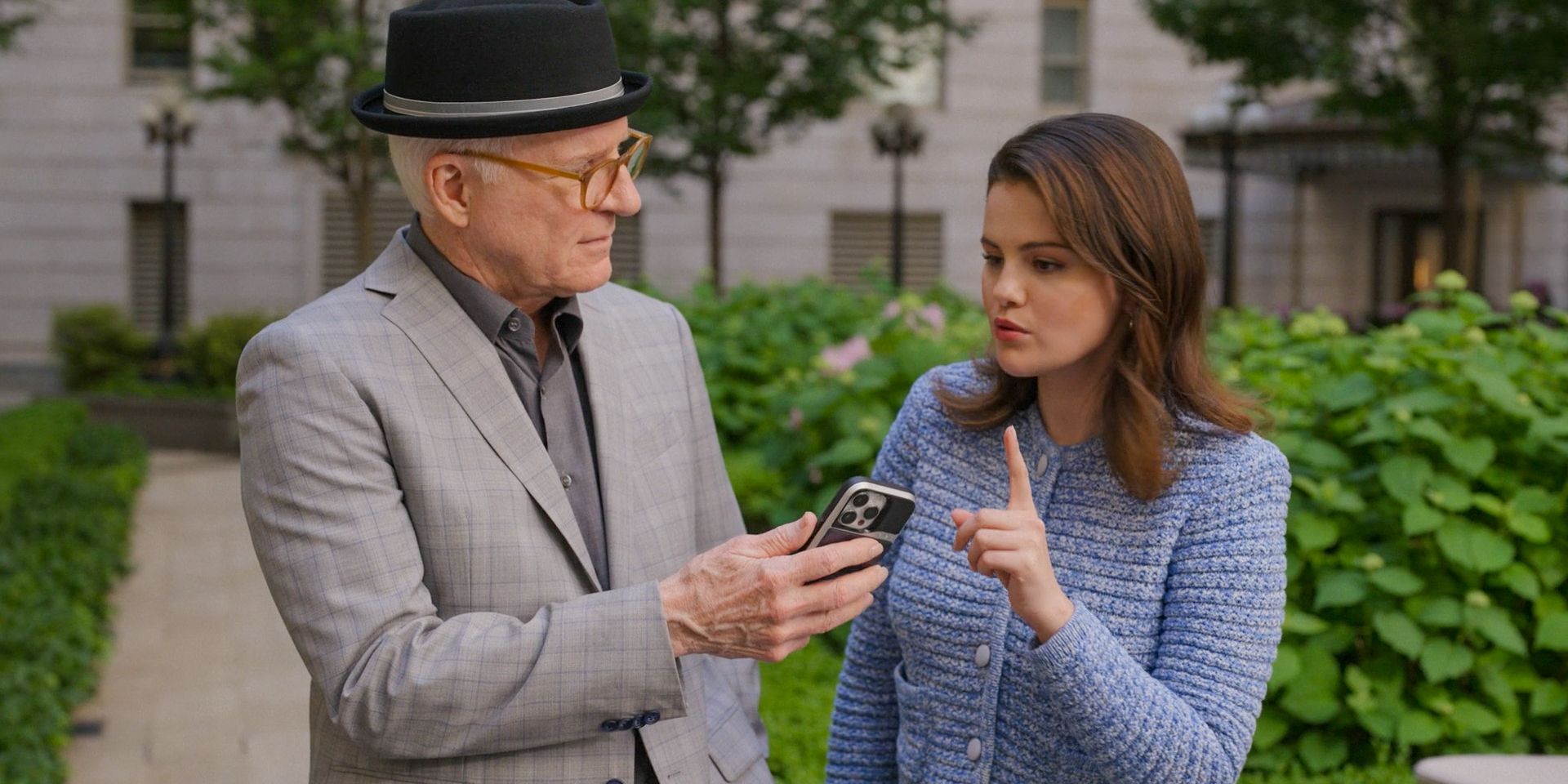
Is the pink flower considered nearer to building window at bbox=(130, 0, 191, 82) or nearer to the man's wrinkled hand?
the man's wrinkled hand

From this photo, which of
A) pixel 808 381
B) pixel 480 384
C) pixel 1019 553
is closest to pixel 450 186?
pixel 480 384

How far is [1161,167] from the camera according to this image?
220cm

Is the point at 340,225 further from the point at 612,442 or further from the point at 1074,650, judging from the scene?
the point at 1074,650

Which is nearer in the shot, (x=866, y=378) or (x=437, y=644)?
(x=437, y=644)

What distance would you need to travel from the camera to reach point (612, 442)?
231cm

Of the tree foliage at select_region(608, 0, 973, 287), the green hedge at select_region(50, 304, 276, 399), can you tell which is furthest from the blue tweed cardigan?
the green hedge at select_region(50, 304, 276, 399)

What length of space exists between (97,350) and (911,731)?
21490 mm

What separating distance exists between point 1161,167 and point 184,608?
8.00 m

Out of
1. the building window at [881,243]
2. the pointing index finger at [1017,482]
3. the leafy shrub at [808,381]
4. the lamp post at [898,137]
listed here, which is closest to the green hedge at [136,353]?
the lamp post at [898,137]

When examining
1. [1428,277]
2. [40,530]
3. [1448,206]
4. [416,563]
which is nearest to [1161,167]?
[416,563]

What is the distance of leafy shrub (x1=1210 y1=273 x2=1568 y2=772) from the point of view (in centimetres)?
393

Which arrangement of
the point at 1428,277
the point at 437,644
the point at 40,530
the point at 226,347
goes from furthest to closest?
the point at 1428,277
the point at 226,347
the point at 40,530
the point at 437,644

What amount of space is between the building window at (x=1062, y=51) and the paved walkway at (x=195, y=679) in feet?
63.0

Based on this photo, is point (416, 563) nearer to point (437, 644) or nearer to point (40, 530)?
point (437, 644)
